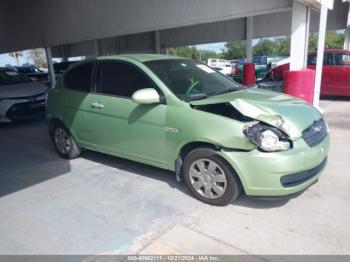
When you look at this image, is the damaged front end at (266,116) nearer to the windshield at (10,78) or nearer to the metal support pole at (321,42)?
the metal support pole at (321,42)

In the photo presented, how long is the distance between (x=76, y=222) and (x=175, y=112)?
5.18ft

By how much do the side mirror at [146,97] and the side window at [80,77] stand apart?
1315mm

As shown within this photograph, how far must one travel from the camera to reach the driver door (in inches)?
151

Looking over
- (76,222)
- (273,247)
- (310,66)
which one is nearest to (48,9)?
(310,66)

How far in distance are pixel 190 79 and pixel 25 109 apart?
5298mm

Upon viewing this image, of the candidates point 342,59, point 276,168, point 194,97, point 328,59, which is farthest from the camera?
point 328,59

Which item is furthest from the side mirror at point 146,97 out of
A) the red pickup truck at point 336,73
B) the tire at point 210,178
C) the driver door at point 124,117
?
the red pickup truck at point 336,73

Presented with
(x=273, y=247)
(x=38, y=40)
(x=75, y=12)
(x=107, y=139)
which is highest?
(x=75, y=12)

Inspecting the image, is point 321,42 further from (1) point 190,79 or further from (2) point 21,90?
(2) point 21,90

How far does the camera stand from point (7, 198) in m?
3.93

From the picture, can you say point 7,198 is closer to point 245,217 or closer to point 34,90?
point 245,217

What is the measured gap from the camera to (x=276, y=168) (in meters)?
3.00

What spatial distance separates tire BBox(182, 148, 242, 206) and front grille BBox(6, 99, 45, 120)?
566 centimetres

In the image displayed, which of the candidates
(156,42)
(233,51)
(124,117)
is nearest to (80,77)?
(124,117)
